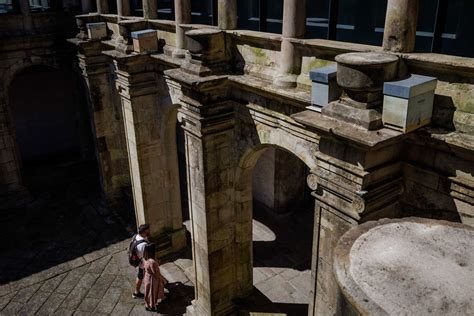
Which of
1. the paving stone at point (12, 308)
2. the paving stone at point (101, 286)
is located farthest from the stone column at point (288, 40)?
the paving stone at point (12, 308)

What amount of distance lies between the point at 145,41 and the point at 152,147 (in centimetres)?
277

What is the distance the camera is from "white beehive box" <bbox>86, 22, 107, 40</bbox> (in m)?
12.5

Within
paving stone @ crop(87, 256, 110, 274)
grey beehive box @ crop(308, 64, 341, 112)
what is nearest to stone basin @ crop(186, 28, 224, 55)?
grey beehive box @ crop(308, 64, 341, 112)

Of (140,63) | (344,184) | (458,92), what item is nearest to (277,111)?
(344,184)

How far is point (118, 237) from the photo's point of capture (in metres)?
13.4

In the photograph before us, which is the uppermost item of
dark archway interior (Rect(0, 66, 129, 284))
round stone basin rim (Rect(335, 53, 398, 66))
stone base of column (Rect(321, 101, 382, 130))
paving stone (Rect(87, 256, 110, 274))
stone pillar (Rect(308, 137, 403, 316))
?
round stone basin rim (Rect(335, 53, 398, 66))

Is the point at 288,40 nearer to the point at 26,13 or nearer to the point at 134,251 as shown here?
the point at 134,251

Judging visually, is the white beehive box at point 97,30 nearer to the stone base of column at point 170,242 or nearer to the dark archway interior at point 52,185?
the dark archway interior at point 52,185

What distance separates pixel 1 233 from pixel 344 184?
1254 centimetres

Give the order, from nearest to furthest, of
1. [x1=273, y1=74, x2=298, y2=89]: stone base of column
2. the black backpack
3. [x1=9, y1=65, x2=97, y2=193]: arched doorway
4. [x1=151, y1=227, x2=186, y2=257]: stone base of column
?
[x1=273, y1=74, x2=298, y2=89]: stone base of column
the black backpack
[x1=151, y1=227, x2=186, y2=257]: stone base of column
[x1=9, y1=65, x2=97, y2=193]: arched doorway

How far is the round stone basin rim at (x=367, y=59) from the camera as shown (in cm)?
448

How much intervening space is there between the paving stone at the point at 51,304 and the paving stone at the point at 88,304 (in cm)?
57

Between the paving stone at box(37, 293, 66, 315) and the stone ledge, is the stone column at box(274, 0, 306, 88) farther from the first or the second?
the paving stone at box(37, 293, 66, 315)

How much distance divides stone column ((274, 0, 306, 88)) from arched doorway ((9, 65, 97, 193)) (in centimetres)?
1258
